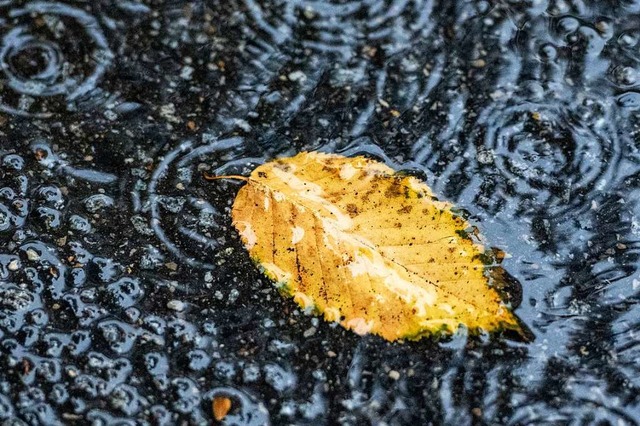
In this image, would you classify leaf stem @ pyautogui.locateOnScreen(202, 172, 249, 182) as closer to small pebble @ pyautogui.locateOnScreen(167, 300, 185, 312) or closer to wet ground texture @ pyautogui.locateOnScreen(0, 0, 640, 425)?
wet ground texture @ pyautogui.locateOnScreen(0, 0, 640, 425)

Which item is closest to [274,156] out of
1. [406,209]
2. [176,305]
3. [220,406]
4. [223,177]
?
[223,177]

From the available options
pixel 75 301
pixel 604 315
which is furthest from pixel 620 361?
pixel 75 301

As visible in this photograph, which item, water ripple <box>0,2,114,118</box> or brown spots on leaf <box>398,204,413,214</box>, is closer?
brown spots on leaf <box>398,204,413,214</box>

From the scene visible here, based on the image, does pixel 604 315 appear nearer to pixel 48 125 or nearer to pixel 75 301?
pixel 75 301

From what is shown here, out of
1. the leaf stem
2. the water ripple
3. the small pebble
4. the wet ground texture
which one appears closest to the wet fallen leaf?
the wet ground texture

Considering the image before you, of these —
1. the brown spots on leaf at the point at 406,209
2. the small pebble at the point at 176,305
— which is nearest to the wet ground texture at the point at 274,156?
the small pebble at the point at 176,305

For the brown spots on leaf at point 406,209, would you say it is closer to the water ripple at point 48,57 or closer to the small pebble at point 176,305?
the small pebble at point 176,305

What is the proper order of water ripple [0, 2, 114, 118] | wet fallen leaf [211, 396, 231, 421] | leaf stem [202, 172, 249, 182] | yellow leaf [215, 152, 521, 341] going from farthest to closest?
water ripple [0, 2, 114, 118] < leaf stem [202, 172, 249, 182] < yellow leaf [215, 152, 521, 341] < wet fallen leaf [211, 396, 231, 421]
